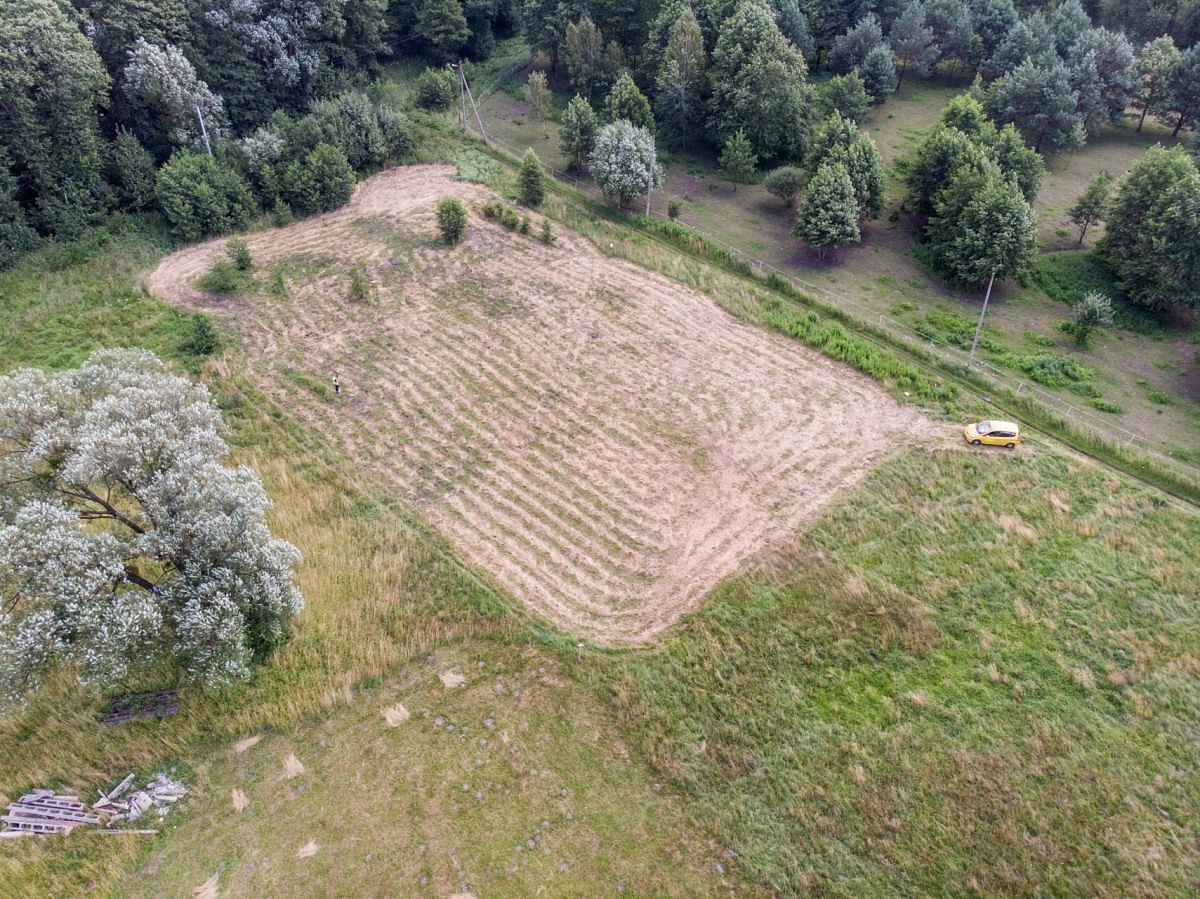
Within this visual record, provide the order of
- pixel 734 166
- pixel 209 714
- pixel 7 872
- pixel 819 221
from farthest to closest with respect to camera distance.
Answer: pixel 734 166 < pixel 819 221 < pixel 209 714 < pixel 7 872

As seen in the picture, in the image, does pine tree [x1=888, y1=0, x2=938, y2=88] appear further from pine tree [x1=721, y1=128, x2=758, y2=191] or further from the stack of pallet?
the stack of pallet

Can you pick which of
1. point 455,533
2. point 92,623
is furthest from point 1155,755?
point 92,623

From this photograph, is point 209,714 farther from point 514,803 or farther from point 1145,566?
point 1145,566

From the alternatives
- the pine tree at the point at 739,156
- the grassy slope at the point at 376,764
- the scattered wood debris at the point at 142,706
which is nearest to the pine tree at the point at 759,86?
the pine tree at the point at 739,156

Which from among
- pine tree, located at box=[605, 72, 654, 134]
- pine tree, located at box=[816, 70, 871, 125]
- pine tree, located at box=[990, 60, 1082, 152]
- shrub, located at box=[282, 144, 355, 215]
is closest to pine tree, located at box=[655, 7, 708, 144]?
pine tree, located at box=[605, 72, 654, 134]

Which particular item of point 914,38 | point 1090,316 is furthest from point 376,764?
point 914,38
